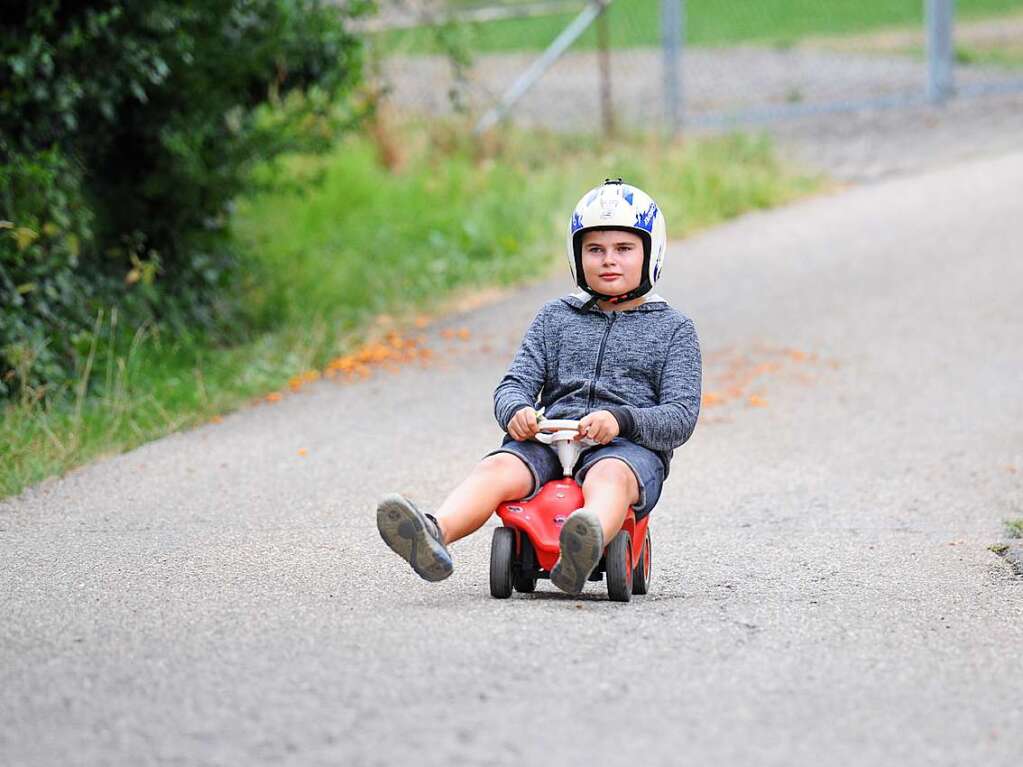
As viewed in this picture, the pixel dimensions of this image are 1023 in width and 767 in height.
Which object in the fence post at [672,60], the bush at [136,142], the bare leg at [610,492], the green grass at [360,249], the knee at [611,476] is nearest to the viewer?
the bare leg at [610,492]

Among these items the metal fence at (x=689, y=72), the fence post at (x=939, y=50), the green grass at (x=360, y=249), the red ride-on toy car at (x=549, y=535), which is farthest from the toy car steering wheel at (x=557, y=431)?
the fence post at (x=939, y=50)

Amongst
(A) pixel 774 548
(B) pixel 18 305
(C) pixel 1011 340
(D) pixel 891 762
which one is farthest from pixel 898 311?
(D) pixel 891 762

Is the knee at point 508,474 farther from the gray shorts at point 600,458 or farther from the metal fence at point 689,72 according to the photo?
the metal fence at point 689,72

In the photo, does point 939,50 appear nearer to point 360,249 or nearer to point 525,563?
point 360,249

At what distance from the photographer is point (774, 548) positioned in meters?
6.33

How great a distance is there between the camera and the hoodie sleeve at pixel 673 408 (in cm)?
530

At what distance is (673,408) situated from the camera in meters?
5.36

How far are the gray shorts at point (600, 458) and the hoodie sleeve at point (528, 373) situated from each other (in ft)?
0.41

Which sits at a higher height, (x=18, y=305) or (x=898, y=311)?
(x=18, y=305)

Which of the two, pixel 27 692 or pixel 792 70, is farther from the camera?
pixel 792 70

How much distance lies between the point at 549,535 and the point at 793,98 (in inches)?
554

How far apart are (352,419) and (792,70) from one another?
12.1m

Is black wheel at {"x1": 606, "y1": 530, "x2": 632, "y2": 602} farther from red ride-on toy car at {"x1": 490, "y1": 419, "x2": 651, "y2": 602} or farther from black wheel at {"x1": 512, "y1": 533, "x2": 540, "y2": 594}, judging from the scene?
black wheel at {"x1": 512, "y1": 533, "x2": 540, "y2": 594}

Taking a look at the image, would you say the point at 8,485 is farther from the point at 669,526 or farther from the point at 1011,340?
the point at 1011,340
